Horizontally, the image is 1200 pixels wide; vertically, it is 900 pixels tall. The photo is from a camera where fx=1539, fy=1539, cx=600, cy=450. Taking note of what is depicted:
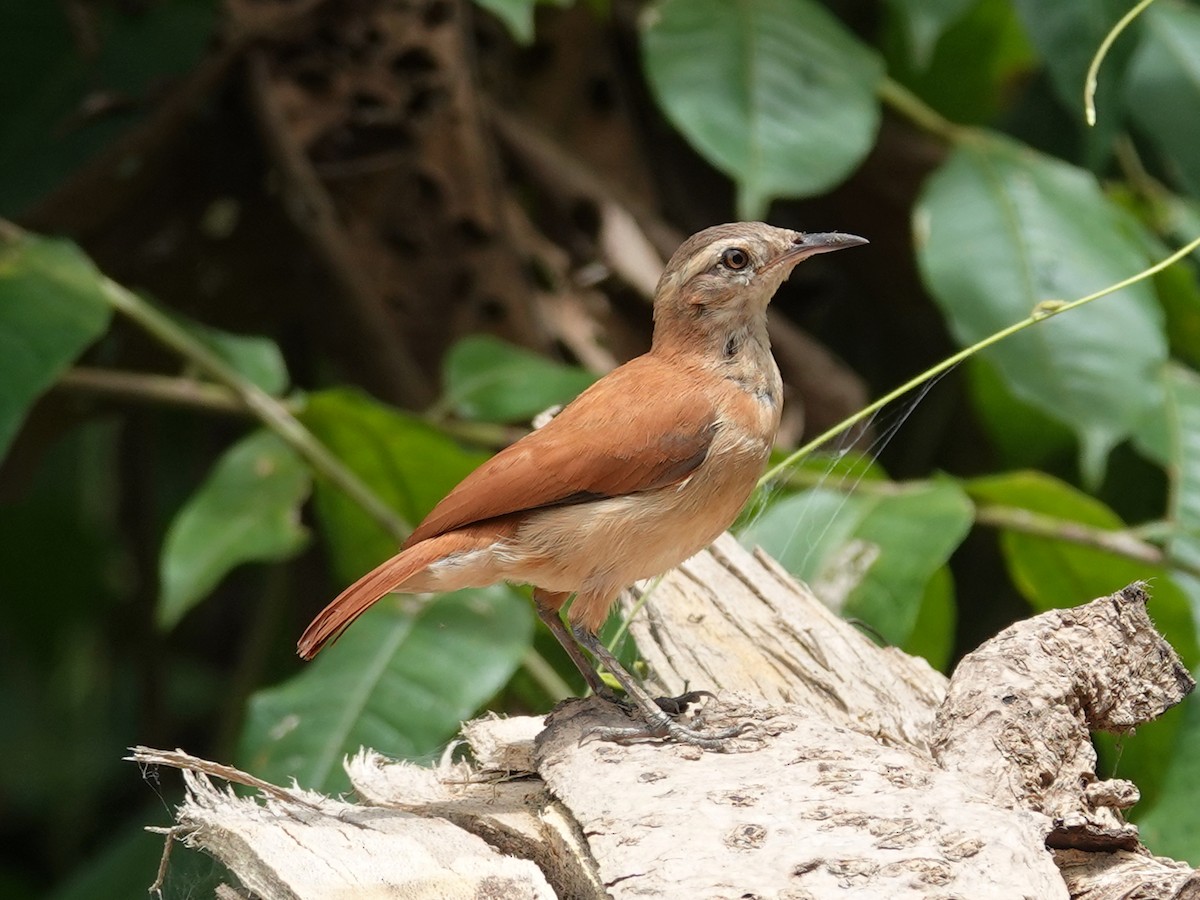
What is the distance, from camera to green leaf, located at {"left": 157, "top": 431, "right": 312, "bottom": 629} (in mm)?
4332

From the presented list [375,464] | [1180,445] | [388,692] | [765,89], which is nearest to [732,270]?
[765,89]

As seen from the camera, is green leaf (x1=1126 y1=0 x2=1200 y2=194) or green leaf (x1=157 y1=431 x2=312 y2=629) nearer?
green leaf (x1=157 y1=431 x2=312 y2=629)

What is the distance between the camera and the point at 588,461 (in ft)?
11.2

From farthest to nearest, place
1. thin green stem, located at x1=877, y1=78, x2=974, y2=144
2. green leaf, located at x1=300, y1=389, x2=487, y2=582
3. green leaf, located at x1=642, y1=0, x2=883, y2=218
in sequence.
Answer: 1. thin green stem, located at x1=877, y1=78, x2=974, y2=144
2. green leaf, located at x1=642, y1=0, x2=883, y2=218
3. green leaf, located at x1=300, y1=389, x2=487, y2=582

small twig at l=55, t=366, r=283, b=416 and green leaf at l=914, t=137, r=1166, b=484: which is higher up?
green leaf at l=914, t=137, r=1166, b=484

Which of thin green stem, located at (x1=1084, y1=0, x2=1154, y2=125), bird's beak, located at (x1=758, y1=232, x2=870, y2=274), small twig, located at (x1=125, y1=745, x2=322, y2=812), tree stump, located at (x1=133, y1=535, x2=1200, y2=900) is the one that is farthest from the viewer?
bird's beak, located at (x1=758, y1=232, x2=870, y2=274)

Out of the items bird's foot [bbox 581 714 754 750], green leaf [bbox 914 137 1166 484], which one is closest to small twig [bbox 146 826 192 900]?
bird's foot [bbox 581 714 754 750]

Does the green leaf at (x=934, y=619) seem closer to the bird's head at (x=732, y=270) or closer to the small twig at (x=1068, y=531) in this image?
the small twig at (x=1068, y=531)

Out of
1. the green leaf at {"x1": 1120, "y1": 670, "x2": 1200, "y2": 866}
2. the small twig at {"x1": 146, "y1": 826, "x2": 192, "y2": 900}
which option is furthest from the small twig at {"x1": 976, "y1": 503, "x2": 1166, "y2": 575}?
the small twig at {"x1": 146, "y1": 826, "x2": 192, "y2": 900}

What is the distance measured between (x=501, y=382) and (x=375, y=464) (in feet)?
1.70

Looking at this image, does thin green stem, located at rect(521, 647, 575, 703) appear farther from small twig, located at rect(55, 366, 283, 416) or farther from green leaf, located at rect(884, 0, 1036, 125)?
green leaf, located at rect(884, 0, 1036, 125)

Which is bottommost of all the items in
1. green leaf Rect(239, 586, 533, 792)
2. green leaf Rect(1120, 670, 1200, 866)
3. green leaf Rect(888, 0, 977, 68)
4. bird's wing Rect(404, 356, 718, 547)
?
green leaf Rect(1120, 670, 1200, 866)

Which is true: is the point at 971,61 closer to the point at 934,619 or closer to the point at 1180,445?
the point at 1180,445

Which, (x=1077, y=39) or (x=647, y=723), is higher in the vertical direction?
(x=1077, y=39)
